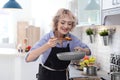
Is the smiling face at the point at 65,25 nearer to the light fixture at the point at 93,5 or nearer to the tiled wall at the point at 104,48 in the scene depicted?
the light fixture at the point at 93,5

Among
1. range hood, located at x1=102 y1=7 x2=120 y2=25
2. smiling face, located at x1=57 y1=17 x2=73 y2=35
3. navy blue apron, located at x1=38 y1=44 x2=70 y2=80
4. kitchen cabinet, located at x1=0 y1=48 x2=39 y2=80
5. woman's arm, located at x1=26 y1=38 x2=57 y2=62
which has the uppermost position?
range hood, located at x1=102 y1=7 x2=120 y2=25

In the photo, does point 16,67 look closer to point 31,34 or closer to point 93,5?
point 31,34

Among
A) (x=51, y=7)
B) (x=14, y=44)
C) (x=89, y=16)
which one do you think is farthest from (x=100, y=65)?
(x=14, y=44)

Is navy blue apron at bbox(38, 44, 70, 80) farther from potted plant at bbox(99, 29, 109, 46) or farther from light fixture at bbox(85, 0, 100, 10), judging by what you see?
potted plant at bbox(99, 29, 109, 46)

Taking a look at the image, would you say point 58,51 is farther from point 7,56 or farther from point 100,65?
point 7,56

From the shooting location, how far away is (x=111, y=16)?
1836mm

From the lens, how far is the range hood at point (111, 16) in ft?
5.58

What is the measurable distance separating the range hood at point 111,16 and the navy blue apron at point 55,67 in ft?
1.15

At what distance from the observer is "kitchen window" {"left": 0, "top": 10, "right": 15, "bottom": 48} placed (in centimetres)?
521

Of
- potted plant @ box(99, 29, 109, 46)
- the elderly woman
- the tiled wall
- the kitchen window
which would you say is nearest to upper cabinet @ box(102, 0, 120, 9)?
the elderly woman

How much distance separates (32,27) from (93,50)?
1762 millimetres

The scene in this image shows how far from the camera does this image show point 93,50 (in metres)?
3.31

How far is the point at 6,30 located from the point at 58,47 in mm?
3566

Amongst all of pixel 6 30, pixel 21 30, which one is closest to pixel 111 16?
pixel 21 30
